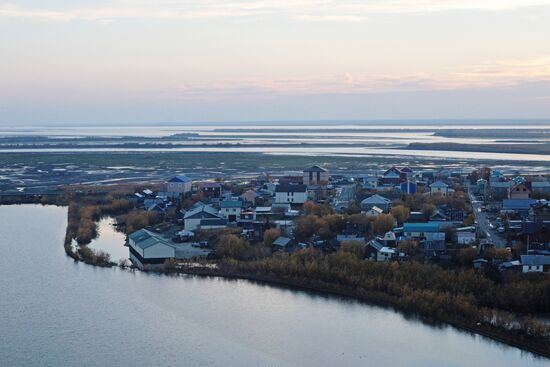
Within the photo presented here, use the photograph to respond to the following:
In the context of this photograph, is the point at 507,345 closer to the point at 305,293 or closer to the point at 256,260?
the point at 305,293

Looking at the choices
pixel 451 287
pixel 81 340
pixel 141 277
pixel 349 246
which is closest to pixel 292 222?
pixel 349 246

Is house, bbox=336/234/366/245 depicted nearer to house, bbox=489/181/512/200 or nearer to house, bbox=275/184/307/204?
house, bbox=275/184/307/204

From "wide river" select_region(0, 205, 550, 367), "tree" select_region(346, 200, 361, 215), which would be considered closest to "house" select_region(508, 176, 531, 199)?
"tree" select_region(346, 200, 361, 215)

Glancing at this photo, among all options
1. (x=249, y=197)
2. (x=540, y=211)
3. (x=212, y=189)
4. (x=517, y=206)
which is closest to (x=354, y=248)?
(x=540, y=211)

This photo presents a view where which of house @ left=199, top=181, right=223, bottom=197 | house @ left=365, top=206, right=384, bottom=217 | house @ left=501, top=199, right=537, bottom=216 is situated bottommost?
house @ left=365, top=206, right=384, bottom=217

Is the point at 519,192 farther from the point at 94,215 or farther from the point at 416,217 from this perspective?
the point at 94,215
